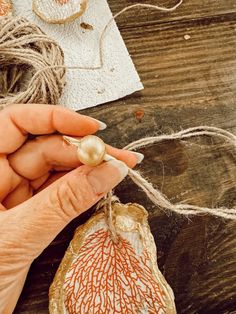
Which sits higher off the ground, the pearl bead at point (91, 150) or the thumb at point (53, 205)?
the pearl bead at point (91, 150)

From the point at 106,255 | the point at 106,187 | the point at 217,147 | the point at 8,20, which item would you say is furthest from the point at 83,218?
the point at 8,20

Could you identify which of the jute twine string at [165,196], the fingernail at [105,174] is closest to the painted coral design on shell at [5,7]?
the jute twine string at [165,196]

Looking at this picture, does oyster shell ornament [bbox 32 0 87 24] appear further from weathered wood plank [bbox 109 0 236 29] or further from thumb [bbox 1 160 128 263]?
thumb [bbox 1 160 128 263]

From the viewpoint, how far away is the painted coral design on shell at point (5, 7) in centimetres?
94

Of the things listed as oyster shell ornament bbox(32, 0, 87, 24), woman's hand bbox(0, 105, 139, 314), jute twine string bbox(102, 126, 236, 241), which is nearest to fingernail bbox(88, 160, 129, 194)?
woman's hand bbox(0, 105, 139, 314)

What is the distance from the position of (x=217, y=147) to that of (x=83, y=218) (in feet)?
1.00

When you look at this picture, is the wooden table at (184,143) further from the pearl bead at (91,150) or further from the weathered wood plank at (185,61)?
the pearl bead at (91,150)

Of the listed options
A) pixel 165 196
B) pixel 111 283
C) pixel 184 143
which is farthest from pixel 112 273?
pixel 184 143

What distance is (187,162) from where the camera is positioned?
89 cm

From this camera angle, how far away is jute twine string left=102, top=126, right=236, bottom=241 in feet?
2.54

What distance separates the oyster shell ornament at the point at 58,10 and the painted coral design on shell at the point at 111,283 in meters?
0.49

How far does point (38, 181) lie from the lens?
2.65 feet

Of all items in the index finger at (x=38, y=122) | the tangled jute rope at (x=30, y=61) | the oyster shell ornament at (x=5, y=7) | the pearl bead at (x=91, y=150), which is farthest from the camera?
the oyster shell ornament at (x=5, y=7)

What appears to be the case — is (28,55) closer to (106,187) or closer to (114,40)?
(114,40)
